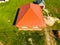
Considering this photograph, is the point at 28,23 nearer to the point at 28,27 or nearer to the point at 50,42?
the point at 28,27

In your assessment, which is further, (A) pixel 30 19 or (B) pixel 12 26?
(B) pixel 12 26

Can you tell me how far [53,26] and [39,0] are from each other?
6.57 meters

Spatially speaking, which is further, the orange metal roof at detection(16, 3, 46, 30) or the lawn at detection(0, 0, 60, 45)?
the orange metal roof at detection(16, 3, 46, 30)

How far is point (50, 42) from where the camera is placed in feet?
118

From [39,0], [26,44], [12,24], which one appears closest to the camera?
[26,44]

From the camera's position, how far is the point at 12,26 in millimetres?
37188

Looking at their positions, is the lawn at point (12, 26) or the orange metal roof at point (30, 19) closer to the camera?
the lawn at point (12, 26)

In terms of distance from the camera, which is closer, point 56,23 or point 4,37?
point 4,37

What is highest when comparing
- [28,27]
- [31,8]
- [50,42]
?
[31,8]

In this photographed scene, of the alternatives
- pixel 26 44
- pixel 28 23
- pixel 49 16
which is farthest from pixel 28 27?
pixel 49 16

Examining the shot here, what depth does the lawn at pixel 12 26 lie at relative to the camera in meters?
35.4

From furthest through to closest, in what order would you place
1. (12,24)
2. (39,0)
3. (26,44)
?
1. (39,0)
2. (12,24)
3. (26,44)

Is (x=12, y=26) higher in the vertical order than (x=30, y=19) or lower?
lower

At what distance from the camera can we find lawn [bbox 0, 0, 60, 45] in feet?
116
